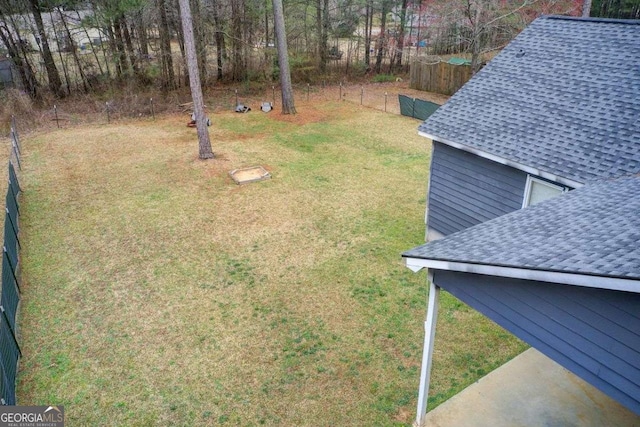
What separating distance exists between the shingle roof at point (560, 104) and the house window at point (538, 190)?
41 centimetres

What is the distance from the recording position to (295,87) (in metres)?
29.8

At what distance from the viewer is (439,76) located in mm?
27844

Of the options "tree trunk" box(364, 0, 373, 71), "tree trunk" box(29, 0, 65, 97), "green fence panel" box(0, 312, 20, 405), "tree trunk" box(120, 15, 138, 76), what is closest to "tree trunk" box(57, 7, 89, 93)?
"tree trunk" box(29, 0, 65, 97)

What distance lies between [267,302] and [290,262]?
1.54 metres

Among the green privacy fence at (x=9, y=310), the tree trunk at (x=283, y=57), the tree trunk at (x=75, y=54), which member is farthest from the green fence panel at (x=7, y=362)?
the tree trunk at (x=75, y=54)

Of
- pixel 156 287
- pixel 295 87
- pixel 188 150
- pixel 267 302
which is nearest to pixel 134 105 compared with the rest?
pixel 188 150

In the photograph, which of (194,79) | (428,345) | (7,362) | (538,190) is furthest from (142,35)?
(428,345)

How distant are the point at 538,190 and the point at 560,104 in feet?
6.44

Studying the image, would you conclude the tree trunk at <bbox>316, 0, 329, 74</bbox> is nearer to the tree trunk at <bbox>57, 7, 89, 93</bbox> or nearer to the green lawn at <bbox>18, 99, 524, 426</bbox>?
the tree trunk at <bbox>57, 7, 89, 93</bbox>

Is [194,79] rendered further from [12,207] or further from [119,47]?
[119,47]

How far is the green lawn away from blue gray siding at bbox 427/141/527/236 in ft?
3.42

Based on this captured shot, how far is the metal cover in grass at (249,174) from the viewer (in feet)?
49.7

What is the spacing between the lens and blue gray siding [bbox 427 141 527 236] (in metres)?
9.55

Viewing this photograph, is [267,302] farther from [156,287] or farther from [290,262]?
[156,287]
